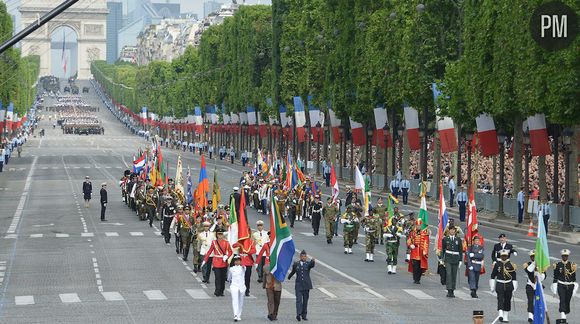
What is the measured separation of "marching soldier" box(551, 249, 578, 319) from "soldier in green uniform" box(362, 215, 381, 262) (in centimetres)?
1404

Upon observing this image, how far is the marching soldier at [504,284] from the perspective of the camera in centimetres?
3328

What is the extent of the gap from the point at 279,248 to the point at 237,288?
152 centimetres

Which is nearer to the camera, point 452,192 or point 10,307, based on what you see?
point 10,307

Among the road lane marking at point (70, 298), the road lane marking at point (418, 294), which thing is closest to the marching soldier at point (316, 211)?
the road lane marking at point (418, 294)

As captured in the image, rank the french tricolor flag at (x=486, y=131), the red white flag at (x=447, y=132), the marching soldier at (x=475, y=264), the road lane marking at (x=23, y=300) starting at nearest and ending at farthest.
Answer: the road lane marking at (x=23, y=300), the marching soldier at (x=475, y=264), the french tricolor flag at (x=486, y=131), the red white flag at (x=447, y=132)

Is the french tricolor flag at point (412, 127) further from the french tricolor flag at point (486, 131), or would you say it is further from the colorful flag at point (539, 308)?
the colorful flag at point (539, 308)

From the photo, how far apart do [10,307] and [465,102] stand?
4023cm

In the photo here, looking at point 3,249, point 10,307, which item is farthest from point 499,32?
point 10,307

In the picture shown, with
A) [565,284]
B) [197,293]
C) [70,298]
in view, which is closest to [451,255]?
[565,284]

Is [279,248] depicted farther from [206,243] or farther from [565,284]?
[206,243]

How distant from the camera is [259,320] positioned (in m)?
33.7

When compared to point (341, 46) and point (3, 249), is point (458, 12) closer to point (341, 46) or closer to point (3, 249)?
point (341, 46)

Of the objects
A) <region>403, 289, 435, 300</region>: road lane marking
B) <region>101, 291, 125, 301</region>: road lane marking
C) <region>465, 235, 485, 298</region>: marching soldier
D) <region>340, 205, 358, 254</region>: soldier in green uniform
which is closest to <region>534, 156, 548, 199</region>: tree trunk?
<region>340, 205, 358, 254</region>: soldier in green uniform

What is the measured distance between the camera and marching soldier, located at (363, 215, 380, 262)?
47.3 meters
